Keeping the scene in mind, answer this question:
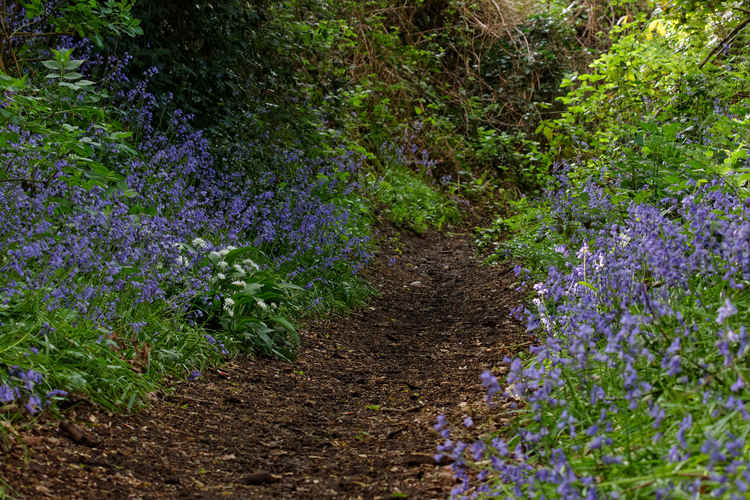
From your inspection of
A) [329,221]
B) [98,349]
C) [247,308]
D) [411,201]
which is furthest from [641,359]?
[411,201]

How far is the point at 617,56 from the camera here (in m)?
6.88

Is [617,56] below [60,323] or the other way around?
the other way around

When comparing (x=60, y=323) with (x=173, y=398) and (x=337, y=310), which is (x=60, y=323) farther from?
(x=337, y=310)

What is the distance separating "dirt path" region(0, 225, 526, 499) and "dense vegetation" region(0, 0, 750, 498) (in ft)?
0.66

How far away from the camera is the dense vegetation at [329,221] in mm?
2287

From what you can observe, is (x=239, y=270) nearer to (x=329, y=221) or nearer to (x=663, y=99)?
(x=329, y=221)

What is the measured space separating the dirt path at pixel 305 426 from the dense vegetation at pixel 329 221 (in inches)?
7.9

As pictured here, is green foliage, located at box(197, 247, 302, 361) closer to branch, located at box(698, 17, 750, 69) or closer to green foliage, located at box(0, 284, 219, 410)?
green foliage, located at box(0, 284, 219, 410)

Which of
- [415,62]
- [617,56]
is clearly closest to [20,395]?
[617,56]

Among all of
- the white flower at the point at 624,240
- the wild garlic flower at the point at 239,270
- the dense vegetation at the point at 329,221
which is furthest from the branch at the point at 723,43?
the wild garlic flower at the point at 239,270

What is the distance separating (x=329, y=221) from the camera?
6395 millimetres

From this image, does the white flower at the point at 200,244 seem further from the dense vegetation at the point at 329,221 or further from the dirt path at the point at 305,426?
the dirt path at the point at 305,426

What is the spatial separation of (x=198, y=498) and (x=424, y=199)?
26.6 ft

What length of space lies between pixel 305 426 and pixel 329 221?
315 cm
